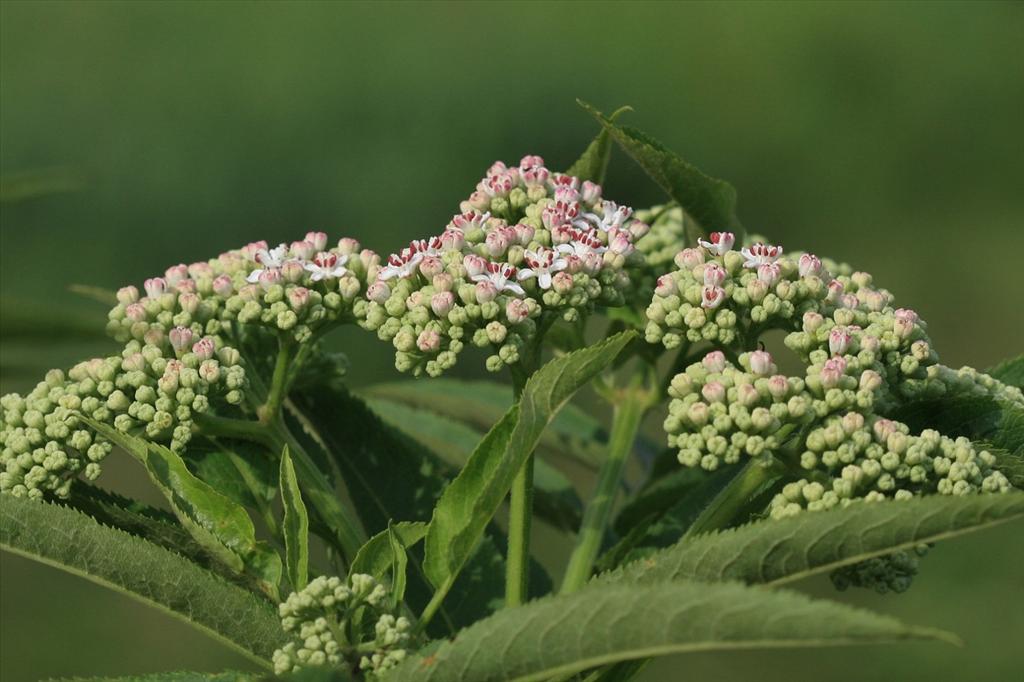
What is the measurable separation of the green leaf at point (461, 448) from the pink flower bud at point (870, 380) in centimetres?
104

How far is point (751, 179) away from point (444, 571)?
12167mm

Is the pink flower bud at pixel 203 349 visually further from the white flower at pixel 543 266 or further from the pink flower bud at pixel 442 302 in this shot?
the white flower at pixel 543 266

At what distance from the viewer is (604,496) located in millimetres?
2730

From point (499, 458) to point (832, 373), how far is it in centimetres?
59

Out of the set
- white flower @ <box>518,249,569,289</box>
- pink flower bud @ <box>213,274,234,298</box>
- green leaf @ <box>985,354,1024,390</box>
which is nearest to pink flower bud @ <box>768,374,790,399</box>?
white flower @ <box>518,249,569,289</box>

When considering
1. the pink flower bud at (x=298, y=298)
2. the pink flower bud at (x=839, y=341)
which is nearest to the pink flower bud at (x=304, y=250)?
the pink flower bud at (x=298, y=298)

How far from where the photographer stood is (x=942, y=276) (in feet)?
42.0

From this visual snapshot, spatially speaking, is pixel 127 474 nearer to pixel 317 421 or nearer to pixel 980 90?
pixel 317 421

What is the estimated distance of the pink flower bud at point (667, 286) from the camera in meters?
2.41

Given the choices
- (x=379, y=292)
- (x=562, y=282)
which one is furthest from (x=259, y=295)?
(x=562, y=282)

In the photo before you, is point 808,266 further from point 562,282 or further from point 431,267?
point 431,267

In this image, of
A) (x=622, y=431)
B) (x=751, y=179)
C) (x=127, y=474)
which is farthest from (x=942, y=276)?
(x=622, y=431)

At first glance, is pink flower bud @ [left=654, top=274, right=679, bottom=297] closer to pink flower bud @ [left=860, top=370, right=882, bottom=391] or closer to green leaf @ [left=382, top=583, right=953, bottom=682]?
pink flower bud @ [left=860, top=370, right=882, bottom=391]

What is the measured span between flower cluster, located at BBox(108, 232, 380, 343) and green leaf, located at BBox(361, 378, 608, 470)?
1042 mm
